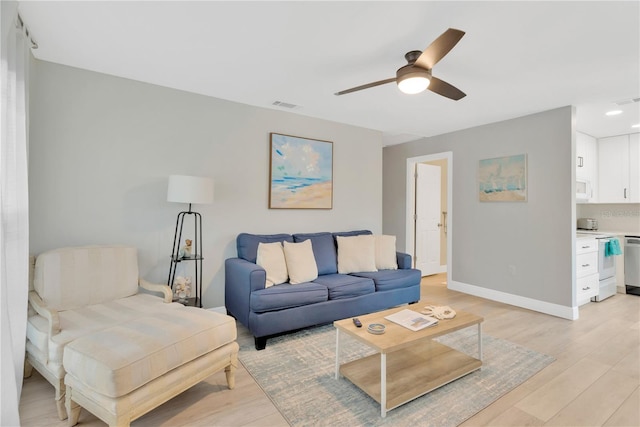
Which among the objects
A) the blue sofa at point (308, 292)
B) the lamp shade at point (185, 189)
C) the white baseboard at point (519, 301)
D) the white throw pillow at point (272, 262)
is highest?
the lamp shade at point (185, 189)

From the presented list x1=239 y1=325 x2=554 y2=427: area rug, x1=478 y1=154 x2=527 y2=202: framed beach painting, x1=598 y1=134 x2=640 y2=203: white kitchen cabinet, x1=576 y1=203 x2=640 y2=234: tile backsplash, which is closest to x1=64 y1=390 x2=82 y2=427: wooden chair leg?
x1=239 y1=325 x2=554 y2=427: area rug

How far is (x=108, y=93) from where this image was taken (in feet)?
9.63

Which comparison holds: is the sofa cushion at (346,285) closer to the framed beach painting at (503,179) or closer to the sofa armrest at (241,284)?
the sofa armrest at (241,284)

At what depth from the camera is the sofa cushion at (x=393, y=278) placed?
3521 mm

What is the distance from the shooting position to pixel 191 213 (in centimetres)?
324

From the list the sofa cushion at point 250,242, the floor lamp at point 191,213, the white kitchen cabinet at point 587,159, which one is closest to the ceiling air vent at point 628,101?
the white kitchen cabinet at point 587,159

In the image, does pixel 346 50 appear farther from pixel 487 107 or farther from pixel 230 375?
pixel 230 375

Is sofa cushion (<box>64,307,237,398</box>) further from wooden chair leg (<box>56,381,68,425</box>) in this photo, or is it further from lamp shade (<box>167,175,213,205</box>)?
lamp shade (<box>167,175,213,205</box>)

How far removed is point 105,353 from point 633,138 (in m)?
6.88

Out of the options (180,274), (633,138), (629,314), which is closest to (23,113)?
(180,274)

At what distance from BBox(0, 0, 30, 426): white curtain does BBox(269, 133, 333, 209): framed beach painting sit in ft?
7.44

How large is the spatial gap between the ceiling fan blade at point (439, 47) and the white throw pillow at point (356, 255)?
7.26 ft

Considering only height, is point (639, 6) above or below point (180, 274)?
above

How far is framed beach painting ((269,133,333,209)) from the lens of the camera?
12.8ft
